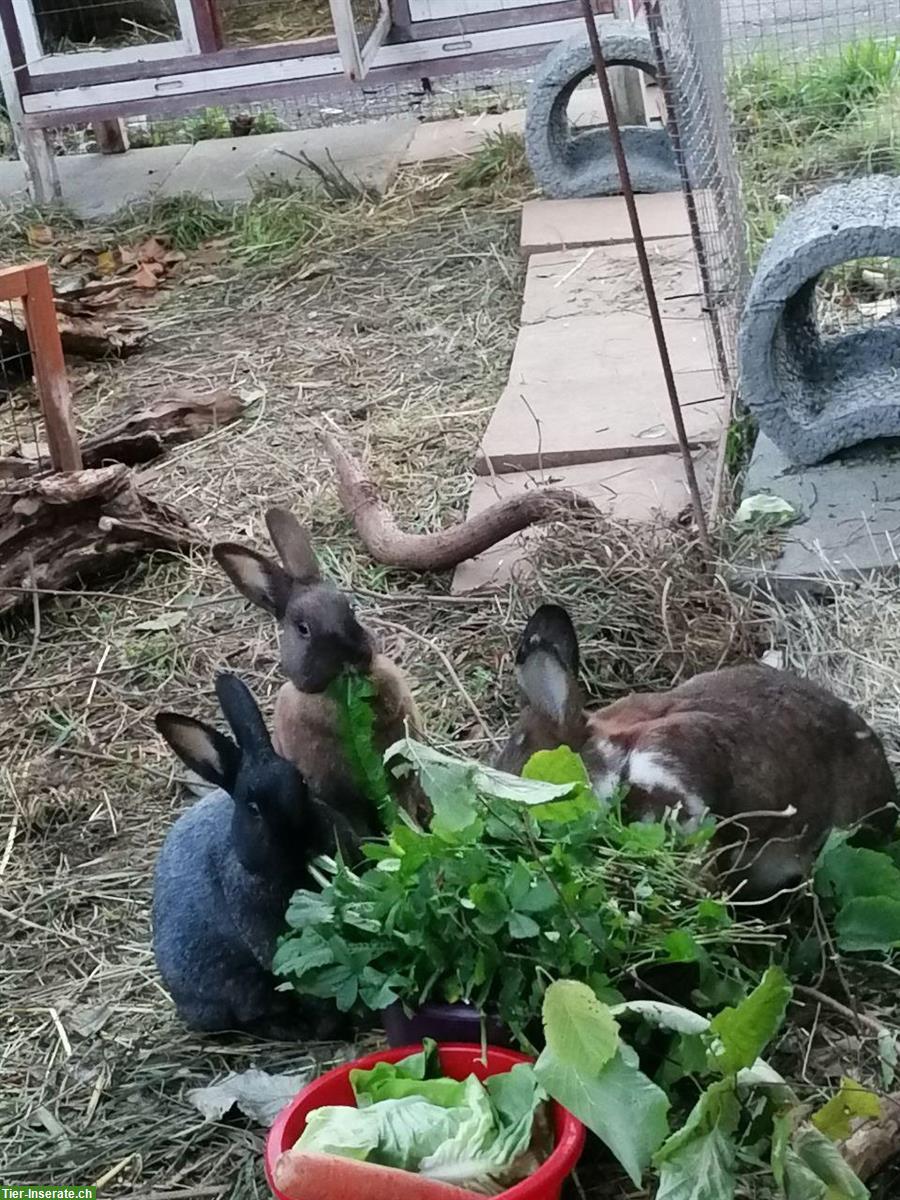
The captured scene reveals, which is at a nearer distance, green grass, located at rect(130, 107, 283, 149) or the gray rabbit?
the gray rabbit

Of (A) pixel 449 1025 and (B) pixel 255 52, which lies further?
(B) pixel 255 52

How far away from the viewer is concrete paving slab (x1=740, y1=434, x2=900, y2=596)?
11.0 feet

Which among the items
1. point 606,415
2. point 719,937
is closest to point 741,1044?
point 719,937

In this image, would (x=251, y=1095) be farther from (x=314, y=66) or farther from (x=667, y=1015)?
(x=314, y=66)

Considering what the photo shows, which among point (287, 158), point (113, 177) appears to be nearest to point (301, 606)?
point (287, 158)

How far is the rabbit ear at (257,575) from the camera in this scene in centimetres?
285

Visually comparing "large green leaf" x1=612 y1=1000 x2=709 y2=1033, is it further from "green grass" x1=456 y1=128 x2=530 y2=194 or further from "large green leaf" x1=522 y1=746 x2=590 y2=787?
"green grass" x1=456 y1=128 x2=530 y2=194

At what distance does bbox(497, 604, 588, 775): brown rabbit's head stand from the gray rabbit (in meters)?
0.33

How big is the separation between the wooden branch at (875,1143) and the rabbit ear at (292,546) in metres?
1.40

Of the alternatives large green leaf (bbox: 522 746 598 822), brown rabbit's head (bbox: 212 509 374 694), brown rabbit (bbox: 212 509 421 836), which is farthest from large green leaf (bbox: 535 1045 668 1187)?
brown rabbit's head (bbox: 212 509 374 694)

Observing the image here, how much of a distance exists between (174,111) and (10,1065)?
5.24 metres

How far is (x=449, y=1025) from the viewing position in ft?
6.70

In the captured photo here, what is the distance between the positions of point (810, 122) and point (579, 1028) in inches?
187

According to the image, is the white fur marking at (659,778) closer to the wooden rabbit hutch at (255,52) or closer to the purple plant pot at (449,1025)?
the purple plant pot at (449,1025)
